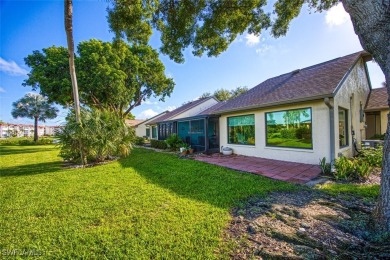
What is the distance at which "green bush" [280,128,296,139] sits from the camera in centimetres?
793

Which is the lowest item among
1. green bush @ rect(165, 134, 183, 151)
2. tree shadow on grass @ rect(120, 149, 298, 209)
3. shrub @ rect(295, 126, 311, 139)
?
tree shadow on grass @ rect(120, 149, 298, 209)

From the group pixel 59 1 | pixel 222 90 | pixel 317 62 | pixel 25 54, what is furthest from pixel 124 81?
pixel 222 90

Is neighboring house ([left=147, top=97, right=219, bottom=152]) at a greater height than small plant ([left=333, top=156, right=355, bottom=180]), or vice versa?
neighboring house ([left=147, top=97, right=219, bottom=152])

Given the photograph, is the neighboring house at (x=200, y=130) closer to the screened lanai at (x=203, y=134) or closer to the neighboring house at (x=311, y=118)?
the screened lanai at (x=203, y=134)

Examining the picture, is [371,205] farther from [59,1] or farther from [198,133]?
[59,1]

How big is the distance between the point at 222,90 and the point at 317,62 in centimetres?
3083

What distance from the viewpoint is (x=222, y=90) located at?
136ft

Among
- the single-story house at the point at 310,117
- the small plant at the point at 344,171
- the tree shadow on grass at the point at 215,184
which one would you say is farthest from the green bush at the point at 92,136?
the small plant at the point at 344,171

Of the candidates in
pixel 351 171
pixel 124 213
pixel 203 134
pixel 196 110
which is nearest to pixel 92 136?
pixel 124 213

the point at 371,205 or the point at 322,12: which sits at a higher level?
the point at 322,12

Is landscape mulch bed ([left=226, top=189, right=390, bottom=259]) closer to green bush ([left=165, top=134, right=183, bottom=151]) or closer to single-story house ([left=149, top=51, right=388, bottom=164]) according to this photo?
single-story house ([left=149, top=51, right=388, bottom=164])

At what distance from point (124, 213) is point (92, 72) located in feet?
55.8

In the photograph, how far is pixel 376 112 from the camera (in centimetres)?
1138

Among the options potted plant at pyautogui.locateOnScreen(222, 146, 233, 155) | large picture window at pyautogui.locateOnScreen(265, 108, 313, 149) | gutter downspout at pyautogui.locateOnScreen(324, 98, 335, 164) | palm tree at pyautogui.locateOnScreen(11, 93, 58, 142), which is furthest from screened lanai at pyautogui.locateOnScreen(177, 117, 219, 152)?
palm tree at pyautogui.locateOnScreen(11, 93, 58, 142)
